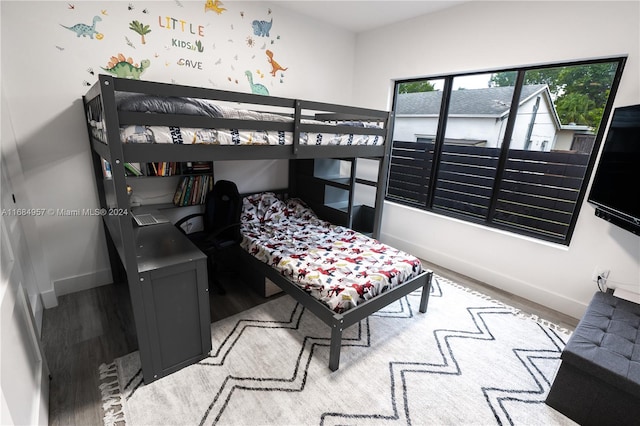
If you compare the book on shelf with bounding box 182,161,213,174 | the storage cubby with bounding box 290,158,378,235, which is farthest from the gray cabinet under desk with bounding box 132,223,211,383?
the storage cubby with bounding box 290,158,378,235

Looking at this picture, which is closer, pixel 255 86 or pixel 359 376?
pixel 359 376

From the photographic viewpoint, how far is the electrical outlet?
2287 millimetres

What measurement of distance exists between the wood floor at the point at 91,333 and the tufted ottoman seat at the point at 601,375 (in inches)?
32.2

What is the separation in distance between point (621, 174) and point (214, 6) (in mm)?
3497

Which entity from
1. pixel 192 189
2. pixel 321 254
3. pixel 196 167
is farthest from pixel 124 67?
pixel 321 254

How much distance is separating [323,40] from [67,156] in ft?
9.50

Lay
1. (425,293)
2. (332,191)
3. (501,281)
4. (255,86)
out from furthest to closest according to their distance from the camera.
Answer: (332,191) → (255,86) → (501,281) → (425,293)

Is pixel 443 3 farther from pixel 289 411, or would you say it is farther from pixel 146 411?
pixel 146 411

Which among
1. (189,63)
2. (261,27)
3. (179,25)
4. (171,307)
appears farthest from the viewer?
(261,27)

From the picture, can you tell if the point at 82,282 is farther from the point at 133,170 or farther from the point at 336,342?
the point at 336,342

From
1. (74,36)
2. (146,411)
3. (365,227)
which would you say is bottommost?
(146,411)

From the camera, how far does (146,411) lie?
60.4 inches

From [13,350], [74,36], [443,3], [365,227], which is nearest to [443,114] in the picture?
[443,3]

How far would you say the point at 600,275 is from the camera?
7.61 ft
